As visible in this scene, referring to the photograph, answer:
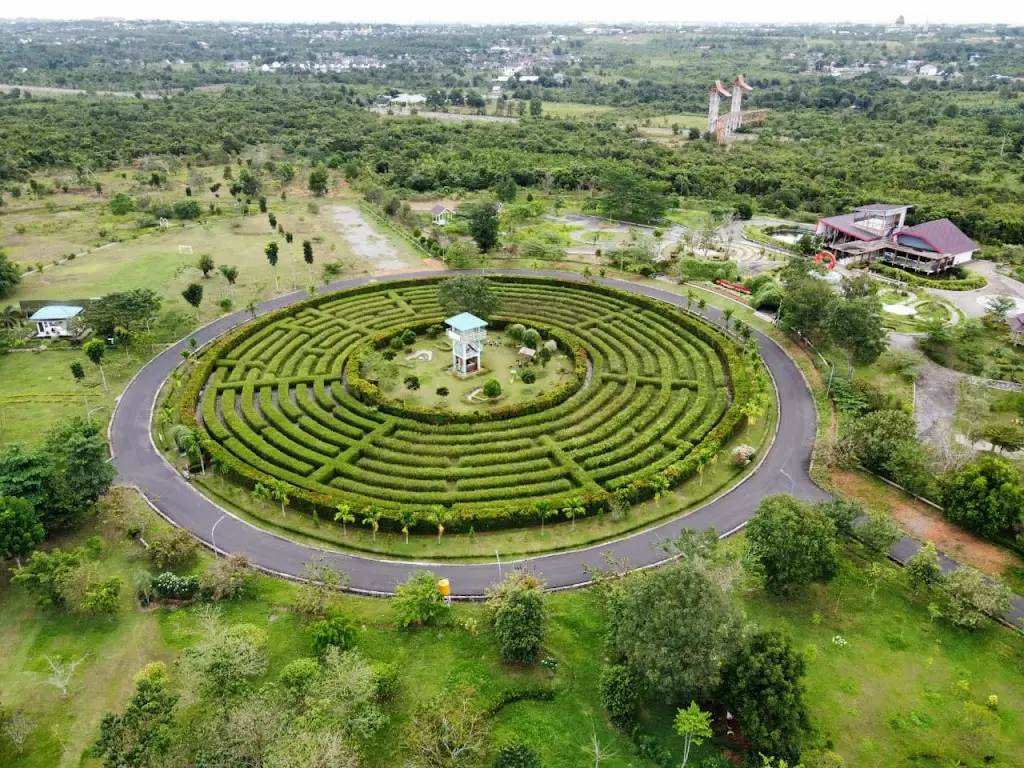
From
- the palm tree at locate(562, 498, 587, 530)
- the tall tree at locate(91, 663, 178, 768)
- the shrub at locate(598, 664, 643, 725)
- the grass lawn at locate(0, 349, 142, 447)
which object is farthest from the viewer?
the grass lawn at locate(0, 349, 142, 447)

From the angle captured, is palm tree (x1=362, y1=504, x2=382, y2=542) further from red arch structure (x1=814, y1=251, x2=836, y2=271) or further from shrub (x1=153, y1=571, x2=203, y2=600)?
red arch structure (x1=814, y1=251, x2=836, y2=271)

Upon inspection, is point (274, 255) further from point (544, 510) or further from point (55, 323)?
point (544, 510)

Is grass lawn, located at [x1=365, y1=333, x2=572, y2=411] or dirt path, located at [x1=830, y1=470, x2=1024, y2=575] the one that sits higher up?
dirt path, located at [x1=830, y1=470, x2=1024, y2=575]

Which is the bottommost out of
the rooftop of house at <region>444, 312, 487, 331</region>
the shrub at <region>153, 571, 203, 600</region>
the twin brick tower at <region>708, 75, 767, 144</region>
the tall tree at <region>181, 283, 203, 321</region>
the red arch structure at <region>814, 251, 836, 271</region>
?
the shrub at <region>153, 571, 203, 600</region>

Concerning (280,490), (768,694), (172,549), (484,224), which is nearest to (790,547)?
(768,694)

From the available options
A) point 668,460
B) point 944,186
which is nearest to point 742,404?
point 668,460

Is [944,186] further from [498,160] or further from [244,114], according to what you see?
[244,114]

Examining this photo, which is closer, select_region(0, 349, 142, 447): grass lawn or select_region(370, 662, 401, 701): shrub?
select_region(370, 662, 401, 701): shrub

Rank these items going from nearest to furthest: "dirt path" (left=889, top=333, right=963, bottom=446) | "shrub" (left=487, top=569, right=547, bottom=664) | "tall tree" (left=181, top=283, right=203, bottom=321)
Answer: "shrub" (left=487, top=569, right=547, bottom=664) → "dirt path" (left=889, top=333, right=963, bottom=446) → "tall tree" (left=181, top=283, right=203, bottom=321)

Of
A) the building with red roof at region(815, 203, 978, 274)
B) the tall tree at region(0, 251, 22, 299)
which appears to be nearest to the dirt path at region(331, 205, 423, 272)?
→ the tall tree at region(0, 251, 22, 299)
